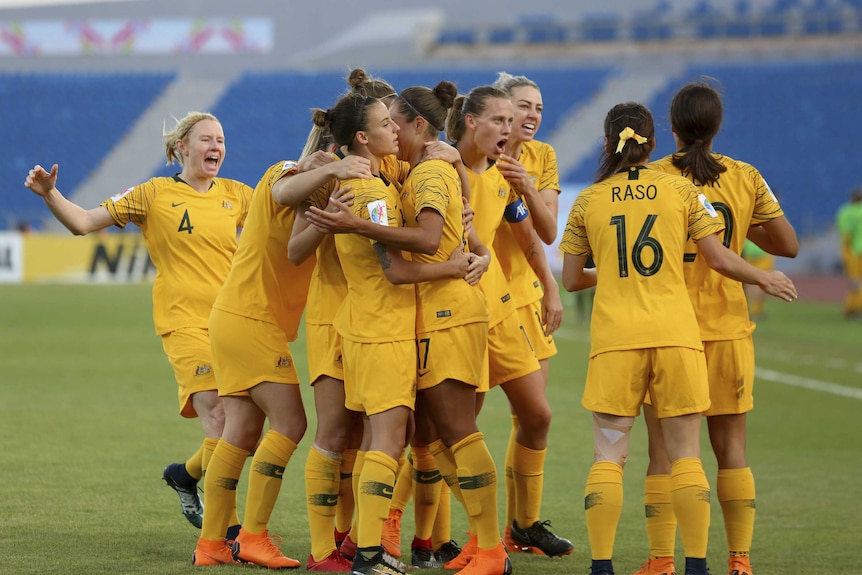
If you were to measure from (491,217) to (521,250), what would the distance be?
44cm

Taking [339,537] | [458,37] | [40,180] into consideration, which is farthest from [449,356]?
[458,37]

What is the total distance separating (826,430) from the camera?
9.63m

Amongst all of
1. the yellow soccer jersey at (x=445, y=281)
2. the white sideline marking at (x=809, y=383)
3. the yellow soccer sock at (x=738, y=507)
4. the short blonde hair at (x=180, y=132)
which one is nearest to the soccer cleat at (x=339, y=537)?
the yellow soccer jersey at (x=445, y=281)

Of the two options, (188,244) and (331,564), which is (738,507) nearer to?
(331,564)

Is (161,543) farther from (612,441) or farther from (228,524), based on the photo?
(612,441)

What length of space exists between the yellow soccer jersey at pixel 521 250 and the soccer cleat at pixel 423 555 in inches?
51.3

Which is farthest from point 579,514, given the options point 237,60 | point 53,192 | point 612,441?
point 237,60

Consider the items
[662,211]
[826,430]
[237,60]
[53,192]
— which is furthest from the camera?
[237,60]

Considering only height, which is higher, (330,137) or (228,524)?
(330,137)

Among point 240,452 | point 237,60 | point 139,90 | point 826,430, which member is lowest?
point 240,452

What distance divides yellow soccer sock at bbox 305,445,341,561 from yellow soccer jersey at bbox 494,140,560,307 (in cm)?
142

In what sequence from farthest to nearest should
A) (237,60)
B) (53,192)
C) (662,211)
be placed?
(237,60), (53,192), (662,211)

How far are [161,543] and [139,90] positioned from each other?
38027mm

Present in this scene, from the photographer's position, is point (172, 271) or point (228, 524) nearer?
point (228, 524)
